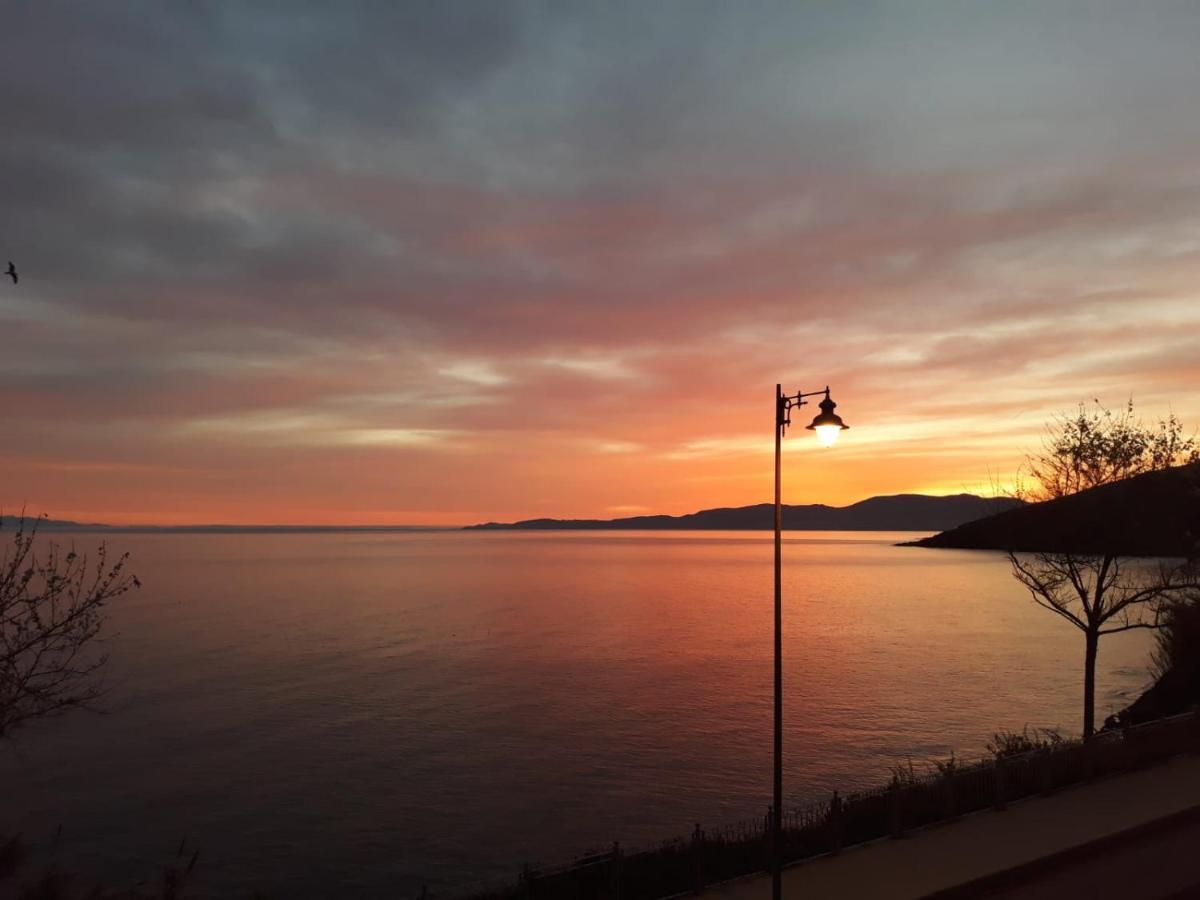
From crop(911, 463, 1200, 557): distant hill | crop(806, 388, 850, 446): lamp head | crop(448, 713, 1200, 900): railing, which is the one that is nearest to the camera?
crop(806, 388, 850, 446): lamp head

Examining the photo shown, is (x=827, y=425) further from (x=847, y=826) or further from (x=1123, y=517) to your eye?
(x=1123, y=517)

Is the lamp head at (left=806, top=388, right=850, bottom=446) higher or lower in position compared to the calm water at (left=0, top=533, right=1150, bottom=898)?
higher

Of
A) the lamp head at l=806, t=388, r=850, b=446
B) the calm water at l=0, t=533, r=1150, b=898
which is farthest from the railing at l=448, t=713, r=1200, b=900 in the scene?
the lamp head at l=806, t=388, r=850, b=446

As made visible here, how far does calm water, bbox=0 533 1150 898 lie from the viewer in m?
27.7

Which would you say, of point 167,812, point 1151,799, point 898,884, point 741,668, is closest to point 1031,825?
point 1151,799

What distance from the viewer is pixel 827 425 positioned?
45.0 ft

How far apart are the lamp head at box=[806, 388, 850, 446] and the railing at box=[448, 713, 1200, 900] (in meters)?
8.47

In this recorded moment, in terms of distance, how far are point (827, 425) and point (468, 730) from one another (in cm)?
3343

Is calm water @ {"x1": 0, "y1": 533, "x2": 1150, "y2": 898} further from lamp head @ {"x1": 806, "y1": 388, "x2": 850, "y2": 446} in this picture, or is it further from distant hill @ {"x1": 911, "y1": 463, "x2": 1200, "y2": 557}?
lamp head @ {"x1": 806, "y1": 388, "x2": 850, "y2": 446}

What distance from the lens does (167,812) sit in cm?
3027

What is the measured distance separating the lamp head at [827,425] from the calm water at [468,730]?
60.9ft

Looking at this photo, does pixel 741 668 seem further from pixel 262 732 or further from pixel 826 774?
pixel 262 732

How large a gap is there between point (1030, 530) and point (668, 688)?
28.4 m

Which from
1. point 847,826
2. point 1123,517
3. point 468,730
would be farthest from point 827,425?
point 468,730
